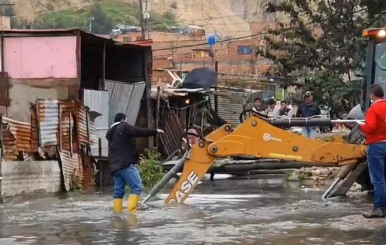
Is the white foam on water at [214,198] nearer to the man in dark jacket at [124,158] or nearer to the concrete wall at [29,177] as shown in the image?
the man in dark jacket at [124,158]

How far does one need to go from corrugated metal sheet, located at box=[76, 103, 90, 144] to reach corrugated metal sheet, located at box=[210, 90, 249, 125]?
1539 centimetres

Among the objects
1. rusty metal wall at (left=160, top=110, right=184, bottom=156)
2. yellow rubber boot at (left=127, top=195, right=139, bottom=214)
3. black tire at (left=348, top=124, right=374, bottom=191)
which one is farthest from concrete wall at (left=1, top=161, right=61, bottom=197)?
rusty metal wall at (left=160, top=110, right=184, bottom=156)

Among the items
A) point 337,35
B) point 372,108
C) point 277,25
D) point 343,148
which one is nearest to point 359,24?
point 337,35

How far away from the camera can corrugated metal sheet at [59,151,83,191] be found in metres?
18.0

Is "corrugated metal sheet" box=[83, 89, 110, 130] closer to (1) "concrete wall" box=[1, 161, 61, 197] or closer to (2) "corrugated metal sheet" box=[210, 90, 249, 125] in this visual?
(1) "concrete wall" box=[1, 161, 61, 197]

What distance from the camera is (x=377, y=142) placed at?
10641 millimetres

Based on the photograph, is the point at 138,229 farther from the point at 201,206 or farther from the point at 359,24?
the point at 359,24

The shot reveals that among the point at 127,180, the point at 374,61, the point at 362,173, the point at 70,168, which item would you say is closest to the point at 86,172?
the point at 70,168

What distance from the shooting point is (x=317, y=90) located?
25.8 m

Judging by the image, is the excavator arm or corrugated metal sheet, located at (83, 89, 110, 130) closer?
the excavator arm

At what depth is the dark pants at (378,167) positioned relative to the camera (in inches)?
419

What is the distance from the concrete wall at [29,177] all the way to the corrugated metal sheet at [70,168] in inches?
6.5

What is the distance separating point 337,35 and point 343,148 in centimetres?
1477

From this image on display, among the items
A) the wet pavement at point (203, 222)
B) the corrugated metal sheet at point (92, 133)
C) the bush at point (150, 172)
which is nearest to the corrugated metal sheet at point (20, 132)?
the wet pavement at point (203, 222)
